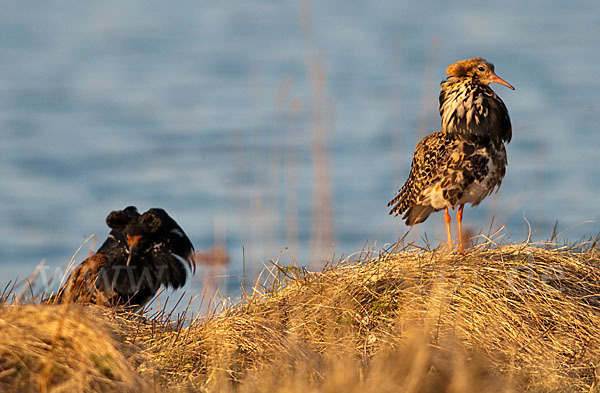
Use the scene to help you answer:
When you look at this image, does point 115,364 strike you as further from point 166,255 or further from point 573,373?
point 166,255

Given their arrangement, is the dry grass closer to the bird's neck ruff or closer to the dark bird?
the bird's neck ruff

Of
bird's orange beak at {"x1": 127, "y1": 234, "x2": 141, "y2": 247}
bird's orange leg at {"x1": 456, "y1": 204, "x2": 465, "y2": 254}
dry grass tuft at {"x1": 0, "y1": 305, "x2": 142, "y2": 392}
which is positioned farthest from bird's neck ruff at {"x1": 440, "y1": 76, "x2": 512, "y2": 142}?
dry grass tuft at {"x1": 0, "y1": 305, "x2": 142, "y2": 392}

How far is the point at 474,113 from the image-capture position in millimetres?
6230

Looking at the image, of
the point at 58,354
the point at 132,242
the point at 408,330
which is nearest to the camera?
the point at 58,354

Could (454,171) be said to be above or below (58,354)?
above

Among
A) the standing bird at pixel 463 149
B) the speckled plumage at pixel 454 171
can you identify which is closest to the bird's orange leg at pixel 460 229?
the standing bird at pixel 463 149

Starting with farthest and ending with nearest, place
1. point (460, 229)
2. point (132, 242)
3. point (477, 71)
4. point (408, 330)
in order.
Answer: point (132, 242)
point (477, 71)
point (460, 229)
point (408, 330)

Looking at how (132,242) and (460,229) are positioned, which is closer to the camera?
(460,229)

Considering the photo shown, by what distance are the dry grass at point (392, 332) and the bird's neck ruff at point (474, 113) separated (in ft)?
3.50

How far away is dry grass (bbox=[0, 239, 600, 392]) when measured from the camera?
3996 mm

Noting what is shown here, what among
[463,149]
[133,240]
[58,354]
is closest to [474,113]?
[463,149]

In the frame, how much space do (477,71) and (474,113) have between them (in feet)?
1.43

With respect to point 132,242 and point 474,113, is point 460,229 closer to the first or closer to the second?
point 474,113

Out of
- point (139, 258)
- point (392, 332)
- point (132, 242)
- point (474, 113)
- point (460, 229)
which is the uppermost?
point (474, 113)
